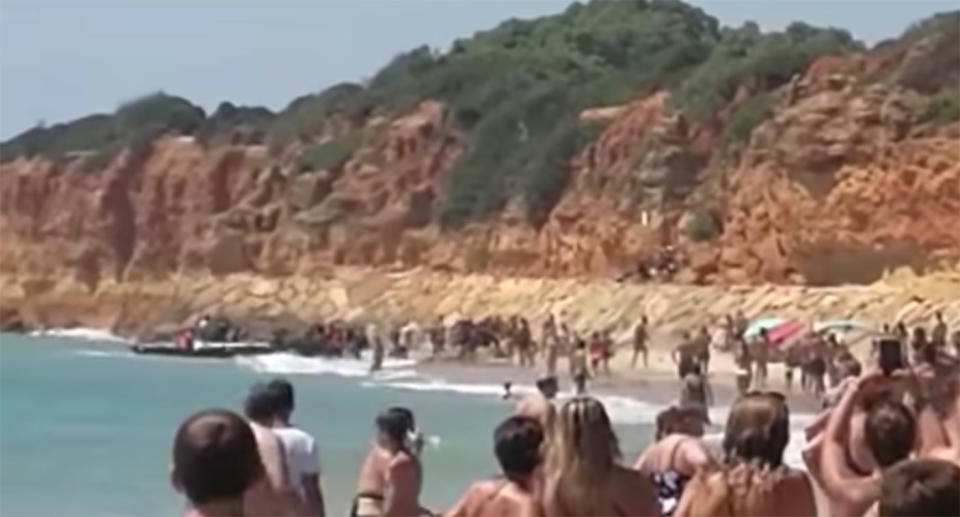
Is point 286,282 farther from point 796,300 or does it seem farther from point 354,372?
point 796,300

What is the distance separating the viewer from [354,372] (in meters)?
53.0

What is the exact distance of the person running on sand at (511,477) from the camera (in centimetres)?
552

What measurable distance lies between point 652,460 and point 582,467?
1.14 meters

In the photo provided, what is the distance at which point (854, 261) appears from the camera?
163ft

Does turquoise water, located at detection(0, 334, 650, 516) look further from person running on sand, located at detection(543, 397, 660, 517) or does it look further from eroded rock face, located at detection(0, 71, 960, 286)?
person running on sand, located at detection(543, 397, 660, 517)

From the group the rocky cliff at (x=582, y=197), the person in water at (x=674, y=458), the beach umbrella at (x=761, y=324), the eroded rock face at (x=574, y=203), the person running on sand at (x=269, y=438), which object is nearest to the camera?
the person in water at (x=674, y=458)

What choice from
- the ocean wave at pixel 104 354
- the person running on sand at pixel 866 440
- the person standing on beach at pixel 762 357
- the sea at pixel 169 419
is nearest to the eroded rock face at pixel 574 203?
the ocean wave at pixel 104 354

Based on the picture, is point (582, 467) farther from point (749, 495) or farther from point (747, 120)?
point (747, 120)

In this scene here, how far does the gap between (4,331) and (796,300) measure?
49139 millimetres

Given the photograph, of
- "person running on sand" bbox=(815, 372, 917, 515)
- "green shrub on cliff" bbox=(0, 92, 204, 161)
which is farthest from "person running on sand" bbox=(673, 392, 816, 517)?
"green shrub on cliff" bbox=(0, 92, 204, 161)

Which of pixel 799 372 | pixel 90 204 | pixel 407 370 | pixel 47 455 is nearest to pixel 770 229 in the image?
pixel 407 370

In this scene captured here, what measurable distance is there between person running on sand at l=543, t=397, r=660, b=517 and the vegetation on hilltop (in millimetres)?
47541

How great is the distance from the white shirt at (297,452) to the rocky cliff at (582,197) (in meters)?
41.8

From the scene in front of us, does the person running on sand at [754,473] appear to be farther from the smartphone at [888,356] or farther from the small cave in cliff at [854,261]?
the small cave in cliff at [854,261]
